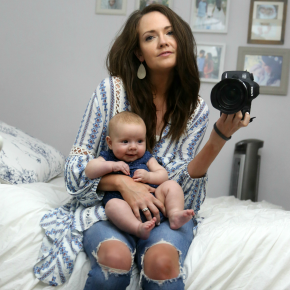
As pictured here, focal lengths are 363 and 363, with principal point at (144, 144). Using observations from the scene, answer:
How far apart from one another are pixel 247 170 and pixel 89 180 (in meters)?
1.43

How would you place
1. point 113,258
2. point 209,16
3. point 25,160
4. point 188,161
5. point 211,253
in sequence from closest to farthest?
point 113,258
point 211,253
point 188,161
point 25,160
point 209,16

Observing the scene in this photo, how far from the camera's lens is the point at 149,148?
1.28 m

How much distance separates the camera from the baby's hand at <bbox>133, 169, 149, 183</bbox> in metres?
1.10

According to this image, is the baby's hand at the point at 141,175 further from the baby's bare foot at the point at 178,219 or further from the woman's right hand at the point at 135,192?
the baby's bare foot at the point at 178,219

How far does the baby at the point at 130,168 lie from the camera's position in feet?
3.29

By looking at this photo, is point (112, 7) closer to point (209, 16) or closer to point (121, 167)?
point (209, 16)

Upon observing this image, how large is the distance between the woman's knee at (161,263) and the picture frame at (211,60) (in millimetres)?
1684

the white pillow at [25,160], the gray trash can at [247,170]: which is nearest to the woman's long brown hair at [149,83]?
the white pillow at [25,160]

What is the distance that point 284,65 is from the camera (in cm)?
238

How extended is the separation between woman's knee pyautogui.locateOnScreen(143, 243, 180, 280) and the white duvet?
0.09 meters

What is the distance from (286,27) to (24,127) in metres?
1.88

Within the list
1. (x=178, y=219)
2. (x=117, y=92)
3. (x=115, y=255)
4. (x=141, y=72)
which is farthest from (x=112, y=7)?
(x=115, y=255)

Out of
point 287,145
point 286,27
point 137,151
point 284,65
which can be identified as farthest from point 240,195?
point 137,151

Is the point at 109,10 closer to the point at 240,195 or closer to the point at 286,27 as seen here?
the point at 286,27
